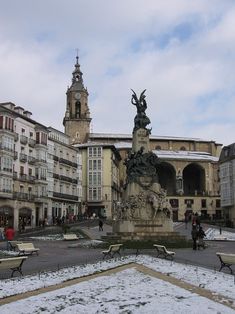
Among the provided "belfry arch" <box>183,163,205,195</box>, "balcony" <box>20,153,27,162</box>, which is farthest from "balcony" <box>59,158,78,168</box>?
"belfry arch" <box>183,163,205,195</box>

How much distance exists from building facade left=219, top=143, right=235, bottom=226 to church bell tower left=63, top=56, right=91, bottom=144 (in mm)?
37920

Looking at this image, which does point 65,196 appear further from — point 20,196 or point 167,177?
point 167,177

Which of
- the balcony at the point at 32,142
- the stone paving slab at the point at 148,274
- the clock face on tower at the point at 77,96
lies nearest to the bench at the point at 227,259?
the stone paving slab at the point at 148,274

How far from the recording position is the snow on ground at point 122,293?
10.9m

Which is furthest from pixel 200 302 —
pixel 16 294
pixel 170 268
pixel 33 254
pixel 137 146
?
pixel 137 146

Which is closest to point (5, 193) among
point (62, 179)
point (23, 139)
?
point (23, 139)

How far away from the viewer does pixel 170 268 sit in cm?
1770

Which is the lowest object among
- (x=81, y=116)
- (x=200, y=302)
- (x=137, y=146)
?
(x=200, y=302)

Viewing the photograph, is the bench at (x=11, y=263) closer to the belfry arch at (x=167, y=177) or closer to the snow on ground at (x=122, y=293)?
the snow on ground at (x=122, y=293)

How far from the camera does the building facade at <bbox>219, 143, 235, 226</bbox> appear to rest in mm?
79062

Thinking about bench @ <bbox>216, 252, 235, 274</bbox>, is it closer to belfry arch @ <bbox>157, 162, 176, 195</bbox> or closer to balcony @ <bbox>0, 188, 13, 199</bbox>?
balcony @ <bbox>0, 188, 13, 199</bbox>

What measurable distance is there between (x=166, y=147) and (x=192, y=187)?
40.4 ft

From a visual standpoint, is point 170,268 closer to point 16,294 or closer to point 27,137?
point 16,294

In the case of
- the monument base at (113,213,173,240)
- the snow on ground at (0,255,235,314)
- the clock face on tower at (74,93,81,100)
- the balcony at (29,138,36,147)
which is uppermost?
the clock face on tower at (74,93,81,100)
